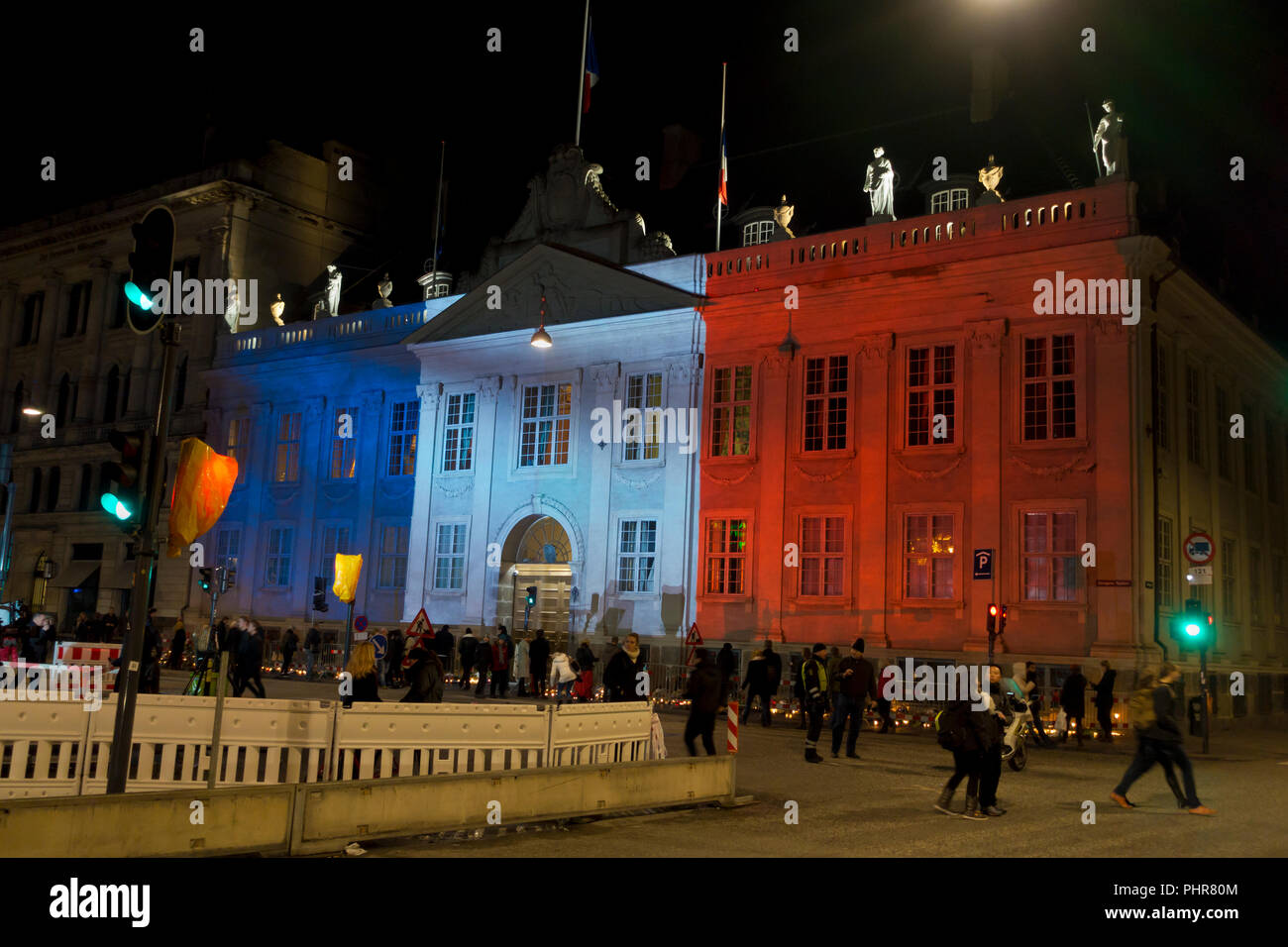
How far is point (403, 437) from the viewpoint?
133ft

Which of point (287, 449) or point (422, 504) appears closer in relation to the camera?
point (422, 504)

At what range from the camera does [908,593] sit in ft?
97.5

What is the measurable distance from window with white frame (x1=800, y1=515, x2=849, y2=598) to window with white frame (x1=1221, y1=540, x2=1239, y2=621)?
1002 centimetres

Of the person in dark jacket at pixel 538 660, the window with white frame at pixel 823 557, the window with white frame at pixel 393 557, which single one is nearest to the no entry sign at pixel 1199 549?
the window with white frame at pixel 823 557

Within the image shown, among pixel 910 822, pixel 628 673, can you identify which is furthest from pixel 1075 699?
pixel 910 822

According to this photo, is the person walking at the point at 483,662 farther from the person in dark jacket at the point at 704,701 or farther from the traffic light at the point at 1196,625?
the traffic light at the point at 1196,625

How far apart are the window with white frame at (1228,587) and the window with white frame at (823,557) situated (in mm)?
10016

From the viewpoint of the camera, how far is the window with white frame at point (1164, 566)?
90.9 feet

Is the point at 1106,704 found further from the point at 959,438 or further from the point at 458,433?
the point at 458,433

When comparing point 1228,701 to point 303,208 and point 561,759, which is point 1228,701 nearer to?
point 561,759

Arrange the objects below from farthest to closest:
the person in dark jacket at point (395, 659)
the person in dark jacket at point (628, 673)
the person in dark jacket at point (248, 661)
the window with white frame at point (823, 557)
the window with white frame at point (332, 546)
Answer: the window with white frame at point (332, 546) < the person in dark jacket at point (395, 659) < the window with white frame at point (823, 557) < the person in dark jacket at point (248, 661) < the person in dark jacket at point (628, 673)

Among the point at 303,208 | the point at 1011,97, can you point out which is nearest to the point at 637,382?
the point at 1011,97

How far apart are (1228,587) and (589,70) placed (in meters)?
22.7
